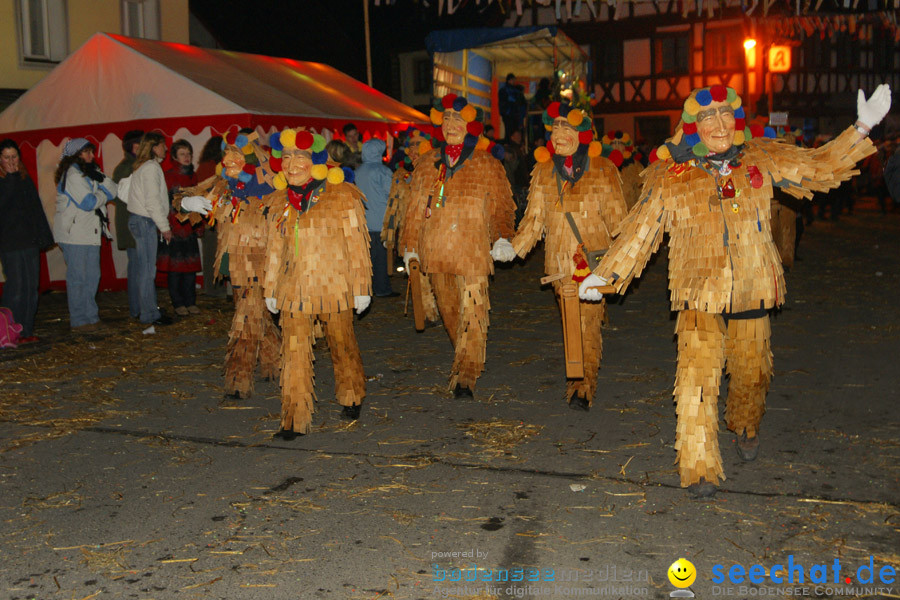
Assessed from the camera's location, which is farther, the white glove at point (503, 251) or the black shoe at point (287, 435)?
the white glove at point (503, 251)

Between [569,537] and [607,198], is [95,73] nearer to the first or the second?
[607,198]

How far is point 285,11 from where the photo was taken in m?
35.1

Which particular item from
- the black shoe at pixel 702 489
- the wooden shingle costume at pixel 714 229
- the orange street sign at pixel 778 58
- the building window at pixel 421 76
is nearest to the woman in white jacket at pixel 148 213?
the wooden shingle costume at pixel 714 229

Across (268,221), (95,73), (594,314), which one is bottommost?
(594,314)

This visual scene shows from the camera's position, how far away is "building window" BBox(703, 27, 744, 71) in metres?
35.0

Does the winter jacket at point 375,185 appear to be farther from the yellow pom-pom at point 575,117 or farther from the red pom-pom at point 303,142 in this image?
the red pom-pom at point 303,142

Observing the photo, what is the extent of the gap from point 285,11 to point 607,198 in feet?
104

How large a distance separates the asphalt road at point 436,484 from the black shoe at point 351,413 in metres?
0.08

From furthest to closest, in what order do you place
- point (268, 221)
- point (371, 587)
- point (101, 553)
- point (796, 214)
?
1. point (796, 214)
2. point (268, 221)
3. point (101, 553)
4. point (371, 587)

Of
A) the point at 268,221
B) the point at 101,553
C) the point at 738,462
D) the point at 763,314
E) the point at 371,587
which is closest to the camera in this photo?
the point at 371,587

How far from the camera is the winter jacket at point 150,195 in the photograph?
362 inches

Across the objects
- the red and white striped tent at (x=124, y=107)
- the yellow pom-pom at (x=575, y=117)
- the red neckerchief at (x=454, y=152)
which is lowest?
the red neckerchief at (x=454, y=152)

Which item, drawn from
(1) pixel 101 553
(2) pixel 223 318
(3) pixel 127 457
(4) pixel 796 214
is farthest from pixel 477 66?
(1) pixel 101 553

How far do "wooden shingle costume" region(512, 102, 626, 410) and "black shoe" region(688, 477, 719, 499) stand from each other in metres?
1.54
